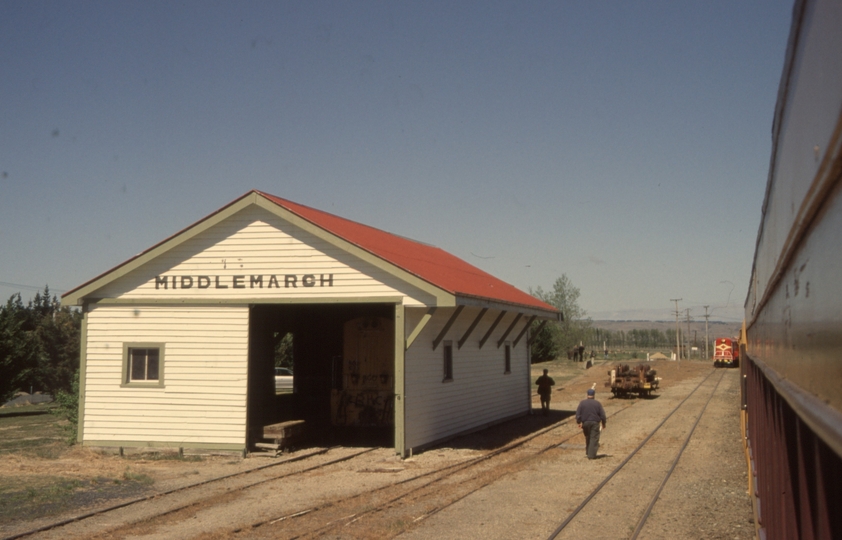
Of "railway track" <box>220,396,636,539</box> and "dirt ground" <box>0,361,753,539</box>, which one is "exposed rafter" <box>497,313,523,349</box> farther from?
"railway track" <box>220,396,636,539</box>

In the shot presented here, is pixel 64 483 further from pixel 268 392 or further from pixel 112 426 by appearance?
pixel 268 392

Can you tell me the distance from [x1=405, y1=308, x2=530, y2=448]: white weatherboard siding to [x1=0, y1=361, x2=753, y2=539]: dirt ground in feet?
2.41

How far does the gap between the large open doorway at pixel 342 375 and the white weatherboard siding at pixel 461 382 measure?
6.63ft

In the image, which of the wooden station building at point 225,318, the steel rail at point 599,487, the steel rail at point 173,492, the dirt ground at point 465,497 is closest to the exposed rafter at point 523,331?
the steel rail at point 599,487

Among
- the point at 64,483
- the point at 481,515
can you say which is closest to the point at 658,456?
the point at 481,515

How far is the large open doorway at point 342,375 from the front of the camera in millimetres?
19766

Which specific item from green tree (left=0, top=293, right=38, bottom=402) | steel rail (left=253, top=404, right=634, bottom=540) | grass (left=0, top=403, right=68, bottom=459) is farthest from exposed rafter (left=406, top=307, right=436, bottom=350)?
green tree (left=0, top=293, right=38, bottom=402)

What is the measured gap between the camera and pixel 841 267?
1.32 meters

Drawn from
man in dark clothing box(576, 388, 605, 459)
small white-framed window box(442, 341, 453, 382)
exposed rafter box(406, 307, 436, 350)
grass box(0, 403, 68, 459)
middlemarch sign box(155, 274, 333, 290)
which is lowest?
grass box(0, 403, 68, 459)

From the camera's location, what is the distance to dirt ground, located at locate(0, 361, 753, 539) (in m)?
10.3

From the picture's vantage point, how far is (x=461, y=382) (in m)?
20.8

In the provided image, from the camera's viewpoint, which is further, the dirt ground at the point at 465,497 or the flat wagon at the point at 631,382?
the flat wagon at the point at 631,382

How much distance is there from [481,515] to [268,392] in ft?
35.9

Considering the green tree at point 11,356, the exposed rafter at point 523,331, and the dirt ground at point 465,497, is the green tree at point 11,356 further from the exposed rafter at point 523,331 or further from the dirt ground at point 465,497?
the exposed rafter at point 523,331
